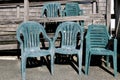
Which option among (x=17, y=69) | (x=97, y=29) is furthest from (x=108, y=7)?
(x=17, y=69)

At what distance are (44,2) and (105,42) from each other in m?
3.24

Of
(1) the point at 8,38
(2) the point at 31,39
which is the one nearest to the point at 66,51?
(2) the point at 31,39

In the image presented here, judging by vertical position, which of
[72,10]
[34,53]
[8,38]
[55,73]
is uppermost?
[72,10]

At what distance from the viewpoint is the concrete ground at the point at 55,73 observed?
16.7ft

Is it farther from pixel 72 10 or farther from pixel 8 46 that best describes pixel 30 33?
pixel 72 10

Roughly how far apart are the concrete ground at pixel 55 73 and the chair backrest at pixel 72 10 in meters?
2.15

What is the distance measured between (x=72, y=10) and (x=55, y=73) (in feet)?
9.25

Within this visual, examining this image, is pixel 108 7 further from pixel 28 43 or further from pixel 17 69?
pixel 17 69

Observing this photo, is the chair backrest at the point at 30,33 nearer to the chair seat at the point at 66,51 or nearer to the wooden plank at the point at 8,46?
the chair seat at the point at 66,51

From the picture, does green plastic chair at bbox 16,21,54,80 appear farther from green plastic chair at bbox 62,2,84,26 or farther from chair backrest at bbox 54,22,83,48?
green plastic chair at bbox 62,2,84,26

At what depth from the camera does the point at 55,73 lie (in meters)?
5.39

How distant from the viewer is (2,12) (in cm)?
855

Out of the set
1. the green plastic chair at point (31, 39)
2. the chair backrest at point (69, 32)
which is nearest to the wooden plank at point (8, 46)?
the green plastic chair at point (31, 39)

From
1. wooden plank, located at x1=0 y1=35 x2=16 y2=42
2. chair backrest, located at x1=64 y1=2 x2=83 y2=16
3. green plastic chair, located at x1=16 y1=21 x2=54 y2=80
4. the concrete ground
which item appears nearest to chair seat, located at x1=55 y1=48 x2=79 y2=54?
green plastic chair, located at x1=16 y1=21 x2=54 y2=80
